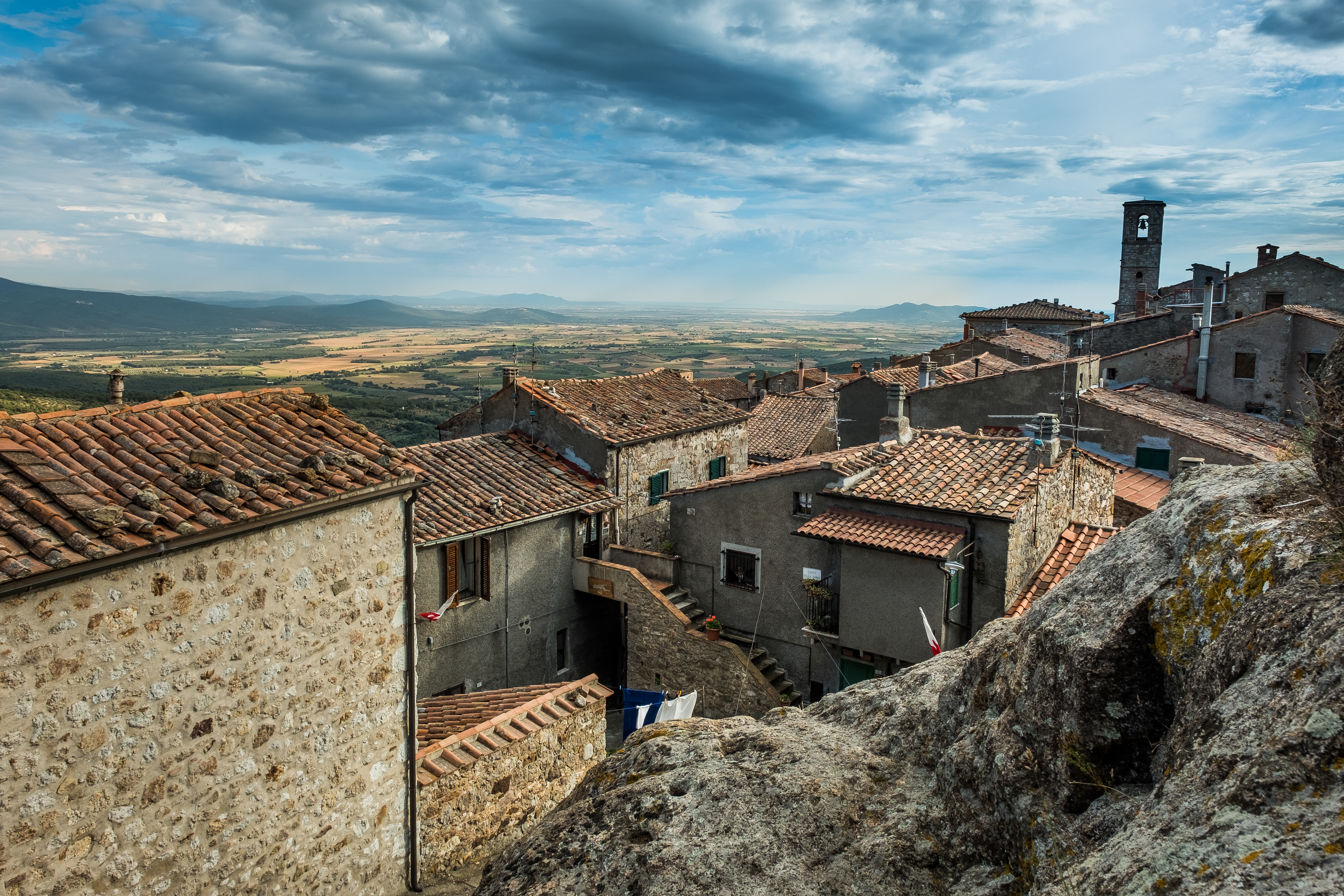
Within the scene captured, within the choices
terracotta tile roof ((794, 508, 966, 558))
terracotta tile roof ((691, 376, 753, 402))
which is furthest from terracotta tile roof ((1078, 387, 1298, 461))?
terracotta tile roof ((691, 376, 753, 402))

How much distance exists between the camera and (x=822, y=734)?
512 centimetres

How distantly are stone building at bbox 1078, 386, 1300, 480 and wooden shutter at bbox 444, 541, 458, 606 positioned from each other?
1603 cm

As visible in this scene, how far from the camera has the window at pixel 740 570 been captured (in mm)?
20016

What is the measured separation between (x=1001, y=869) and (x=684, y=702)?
14018mm

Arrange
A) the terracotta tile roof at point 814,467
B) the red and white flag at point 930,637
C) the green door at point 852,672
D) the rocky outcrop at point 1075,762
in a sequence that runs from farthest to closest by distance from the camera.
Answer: the terracotta tile roof at point 814,467, the green door at point 852,672, the red and white flag at point 930,637, the rocky outcrop at point 1075,762

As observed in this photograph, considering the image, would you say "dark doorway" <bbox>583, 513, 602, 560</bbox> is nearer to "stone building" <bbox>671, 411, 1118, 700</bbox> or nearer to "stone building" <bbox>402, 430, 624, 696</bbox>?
"stone building" <bbox>402, 430, 624, 696</bbox>

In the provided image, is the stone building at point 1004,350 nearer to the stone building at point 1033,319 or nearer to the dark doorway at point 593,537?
the stone building at point 1033,319

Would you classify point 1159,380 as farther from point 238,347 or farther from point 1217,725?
point 238,347

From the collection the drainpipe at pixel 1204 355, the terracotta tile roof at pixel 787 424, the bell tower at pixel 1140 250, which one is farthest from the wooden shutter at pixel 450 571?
the bell tower at pixel 1140 250

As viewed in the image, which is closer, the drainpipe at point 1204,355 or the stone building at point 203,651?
the stone building at point 203,651

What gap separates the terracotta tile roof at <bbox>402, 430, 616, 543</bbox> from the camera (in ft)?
62.9

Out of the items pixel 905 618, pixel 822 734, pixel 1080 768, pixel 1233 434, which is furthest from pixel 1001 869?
pixel 1233 434

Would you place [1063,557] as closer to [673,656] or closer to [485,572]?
[673,656]

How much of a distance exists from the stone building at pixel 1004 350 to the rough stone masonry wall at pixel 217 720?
30.9 meters
